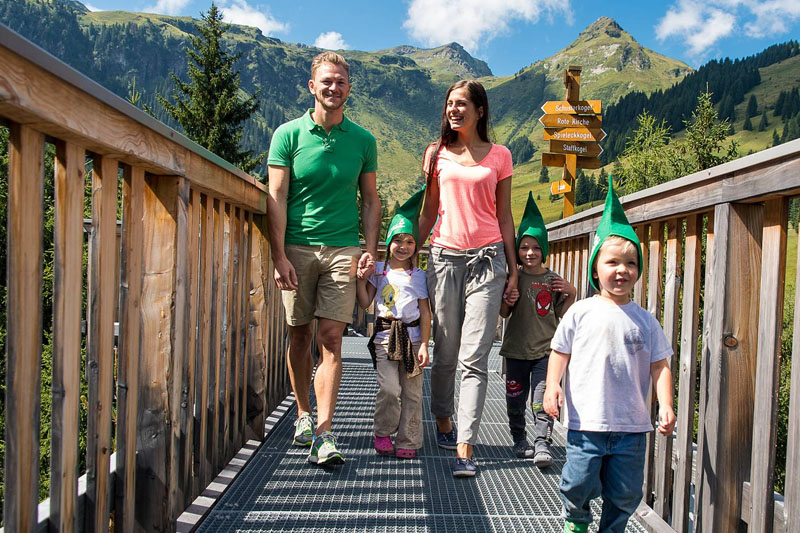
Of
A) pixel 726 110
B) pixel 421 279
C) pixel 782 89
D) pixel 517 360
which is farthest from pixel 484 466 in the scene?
pixel 782 89

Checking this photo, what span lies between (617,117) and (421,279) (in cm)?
13075

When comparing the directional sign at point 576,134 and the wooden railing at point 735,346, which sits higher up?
the directional sign at point 576,134

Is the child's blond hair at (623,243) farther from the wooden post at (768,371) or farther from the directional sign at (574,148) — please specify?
the directional sign at (574,148)

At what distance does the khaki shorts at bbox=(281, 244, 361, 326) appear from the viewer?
303 cm

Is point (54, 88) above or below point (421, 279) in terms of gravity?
above

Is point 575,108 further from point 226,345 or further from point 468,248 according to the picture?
point 226,345

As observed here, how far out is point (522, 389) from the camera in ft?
11.0

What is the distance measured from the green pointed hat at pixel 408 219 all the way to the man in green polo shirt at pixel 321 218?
0.23m

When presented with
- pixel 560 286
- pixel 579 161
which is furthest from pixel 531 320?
pixel 579 161

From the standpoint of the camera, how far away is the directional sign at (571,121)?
295 inches

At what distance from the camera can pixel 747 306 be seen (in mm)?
1939

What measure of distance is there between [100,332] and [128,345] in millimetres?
192

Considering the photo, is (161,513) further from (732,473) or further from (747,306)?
(747,306)

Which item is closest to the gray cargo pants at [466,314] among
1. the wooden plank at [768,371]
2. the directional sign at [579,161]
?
the wooden plank at [768,371]
